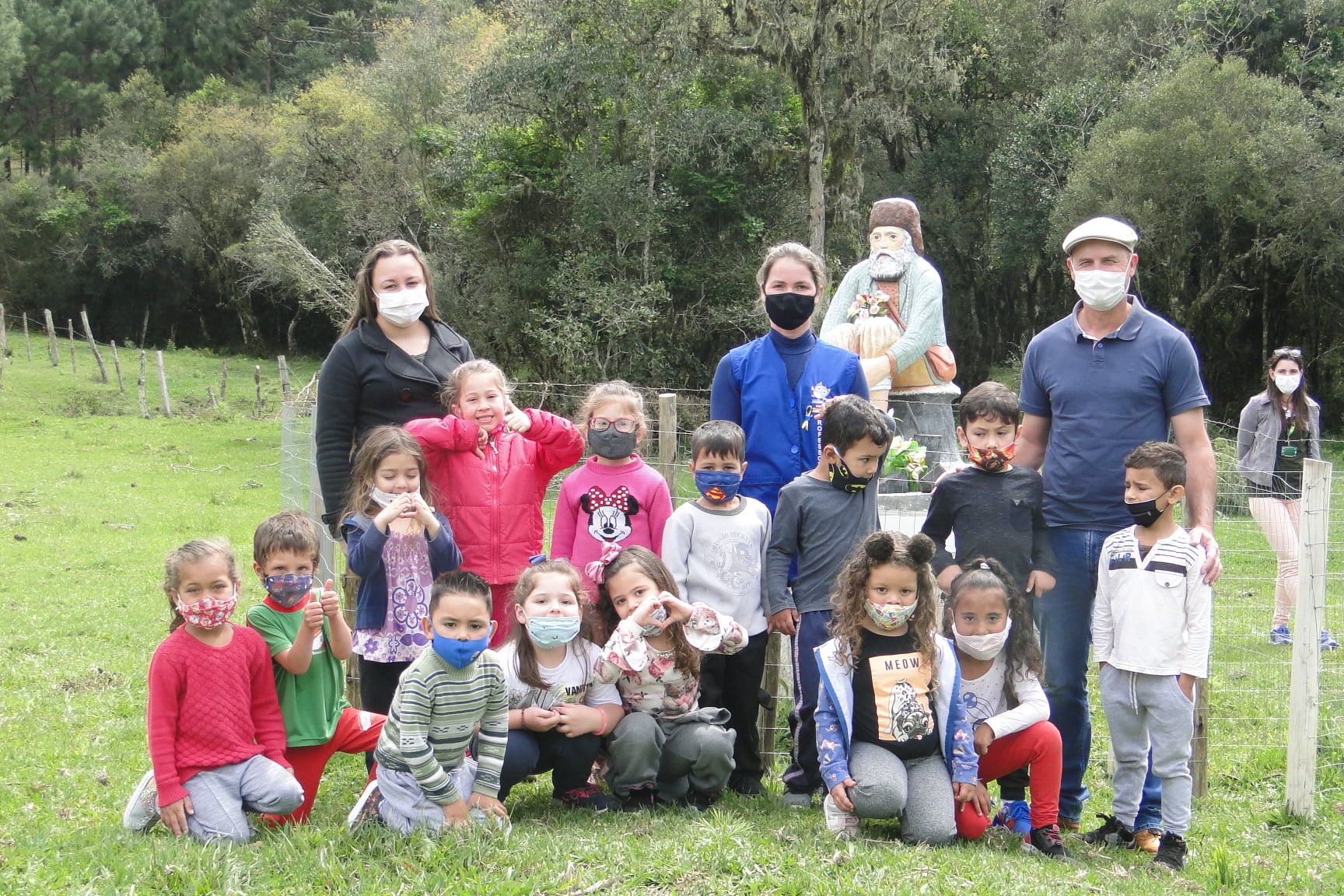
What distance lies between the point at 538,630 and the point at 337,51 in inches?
1747

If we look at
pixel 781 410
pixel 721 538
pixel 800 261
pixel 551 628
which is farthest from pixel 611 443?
pixel 800 261

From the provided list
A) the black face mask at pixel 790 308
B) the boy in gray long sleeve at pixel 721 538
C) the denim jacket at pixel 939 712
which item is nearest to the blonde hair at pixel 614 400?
the boy in gray long sleeve at pixel 721 538

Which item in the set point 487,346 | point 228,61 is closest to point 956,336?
point 487,346

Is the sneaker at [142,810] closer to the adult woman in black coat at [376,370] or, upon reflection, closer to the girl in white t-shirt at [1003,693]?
the adult woman in black coat at [376,370]

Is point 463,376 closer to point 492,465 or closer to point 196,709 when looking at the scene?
point 492,465

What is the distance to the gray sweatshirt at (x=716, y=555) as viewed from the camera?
473cm

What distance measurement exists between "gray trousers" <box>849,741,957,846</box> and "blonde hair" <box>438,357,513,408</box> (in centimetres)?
205

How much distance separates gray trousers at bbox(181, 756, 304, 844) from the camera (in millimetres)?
4039

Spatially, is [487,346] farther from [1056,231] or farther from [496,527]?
[496,527]

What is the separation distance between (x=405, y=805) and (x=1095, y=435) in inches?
117

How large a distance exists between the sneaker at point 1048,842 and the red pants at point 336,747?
2.53m

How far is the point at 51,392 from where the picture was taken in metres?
25.0

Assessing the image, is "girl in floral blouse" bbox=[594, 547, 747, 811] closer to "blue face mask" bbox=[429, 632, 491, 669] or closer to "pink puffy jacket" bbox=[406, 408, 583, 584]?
"pink puffy jacket" bbox=[406, 408, 583, 584]

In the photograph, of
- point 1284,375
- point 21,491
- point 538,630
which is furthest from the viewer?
point 21,491
